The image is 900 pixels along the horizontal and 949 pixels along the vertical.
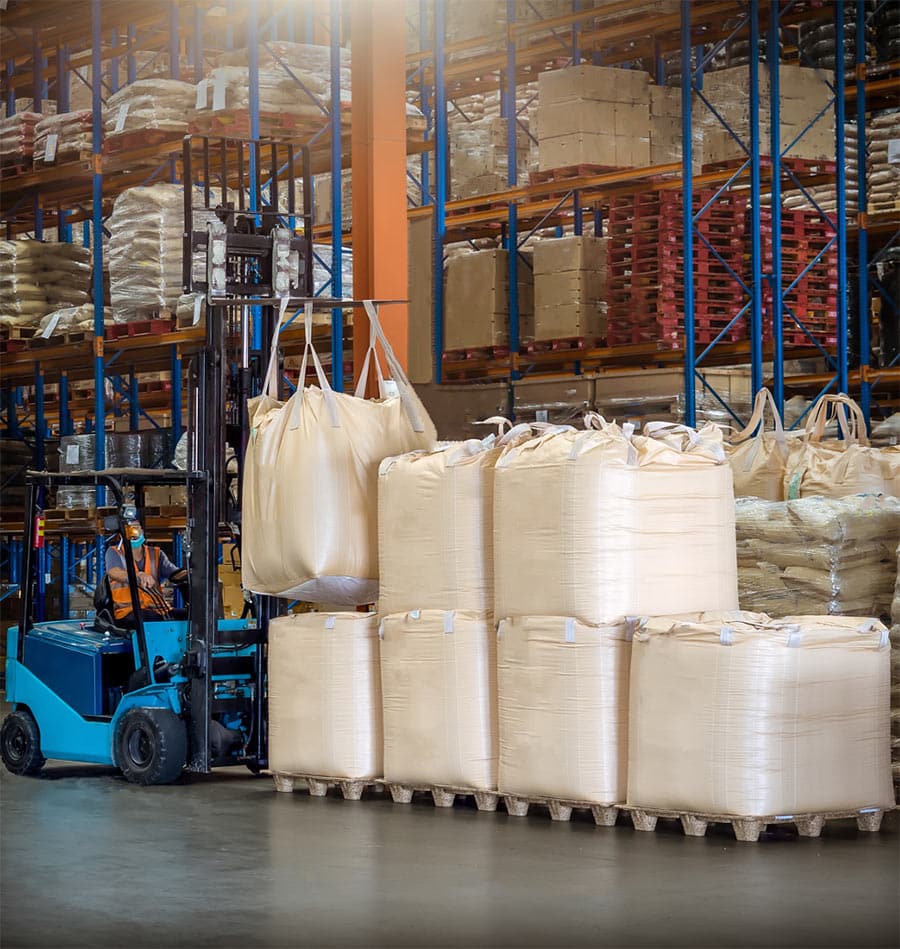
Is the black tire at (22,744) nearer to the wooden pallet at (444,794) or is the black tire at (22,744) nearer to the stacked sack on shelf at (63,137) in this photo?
the wooden pallet at (444,794)

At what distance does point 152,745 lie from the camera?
7.49m

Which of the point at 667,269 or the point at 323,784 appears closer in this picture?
the point at 323,784

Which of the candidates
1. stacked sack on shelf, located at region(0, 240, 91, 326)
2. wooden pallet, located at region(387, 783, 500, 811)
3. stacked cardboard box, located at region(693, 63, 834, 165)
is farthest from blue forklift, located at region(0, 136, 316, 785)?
stacked sack on shelf, located at region(0, 240, 91, 326)

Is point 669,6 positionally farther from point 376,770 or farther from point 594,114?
point 376,770

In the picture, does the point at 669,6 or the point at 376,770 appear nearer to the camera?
the point at 376,770

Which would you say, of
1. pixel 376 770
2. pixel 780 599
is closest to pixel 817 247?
pixel 780 599

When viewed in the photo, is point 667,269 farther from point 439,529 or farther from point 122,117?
point 439,529

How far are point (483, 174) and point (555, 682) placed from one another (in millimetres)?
8259

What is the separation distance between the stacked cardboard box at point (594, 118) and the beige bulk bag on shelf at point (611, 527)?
19.9 ft

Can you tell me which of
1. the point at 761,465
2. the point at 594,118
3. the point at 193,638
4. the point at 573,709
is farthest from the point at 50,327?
the point at 573,709

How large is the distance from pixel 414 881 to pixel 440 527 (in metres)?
1.85

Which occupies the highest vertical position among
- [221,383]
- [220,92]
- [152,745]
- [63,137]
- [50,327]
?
[63,137]

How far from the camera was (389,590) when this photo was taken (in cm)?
694

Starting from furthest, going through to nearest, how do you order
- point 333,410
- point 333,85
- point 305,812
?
1. point 333,85
2. point 333,410
3. point 305,812
